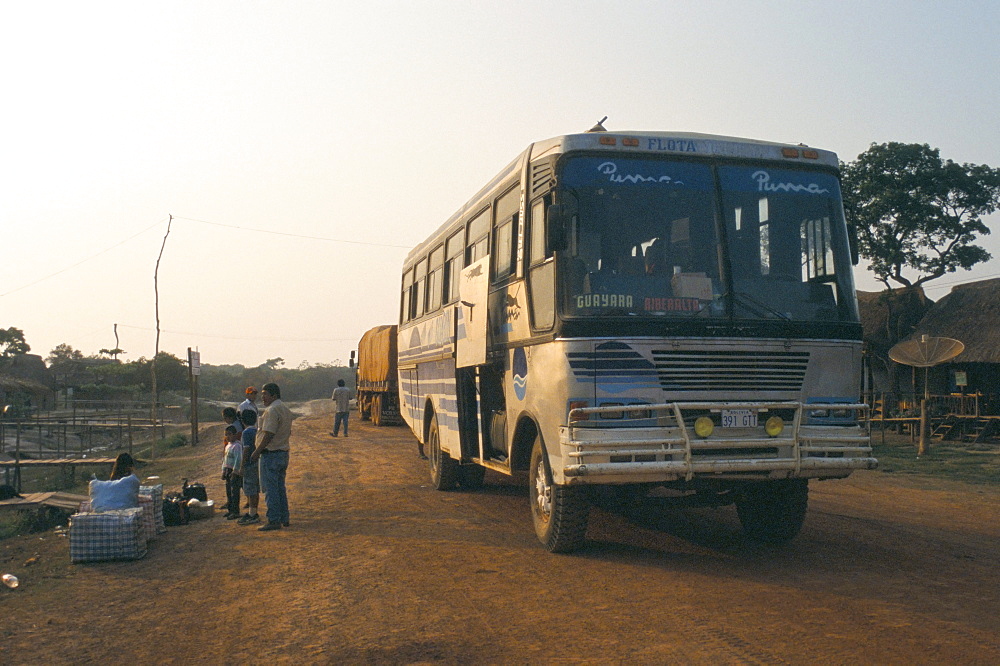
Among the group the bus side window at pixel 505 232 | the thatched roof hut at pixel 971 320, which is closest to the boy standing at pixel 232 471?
the bus side window at pixel 505 232

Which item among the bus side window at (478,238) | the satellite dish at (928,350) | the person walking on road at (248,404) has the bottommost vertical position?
the person walking on road at (248,404)

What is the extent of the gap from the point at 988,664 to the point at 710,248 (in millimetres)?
3849

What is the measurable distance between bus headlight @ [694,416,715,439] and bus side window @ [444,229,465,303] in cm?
551

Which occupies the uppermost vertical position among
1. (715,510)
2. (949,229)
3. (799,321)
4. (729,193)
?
(949,229)

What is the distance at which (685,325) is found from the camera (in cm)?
725

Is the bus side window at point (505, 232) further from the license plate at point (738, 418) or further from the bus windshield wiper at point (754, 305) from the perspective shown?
the license plate at point (738, 418)

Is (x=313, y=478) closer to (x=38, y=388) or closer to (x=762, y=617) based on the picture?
(x=762, y=617)

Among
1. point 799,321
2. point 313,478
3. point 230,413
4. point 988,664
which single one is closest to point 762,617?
point 988,664

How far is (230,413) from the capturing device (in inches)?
444

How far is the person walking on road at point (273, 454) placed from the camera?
10.2 metres

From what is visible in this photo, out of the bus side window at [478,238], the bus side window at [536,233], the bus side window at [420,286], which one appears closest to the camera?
the bus side window at [536,233]

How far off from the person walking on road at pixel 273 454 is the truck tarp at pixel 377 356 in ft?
61.6

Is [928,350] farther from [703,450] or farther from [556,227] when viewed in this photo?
[556,227]

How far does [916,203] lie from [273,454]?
2504cm
